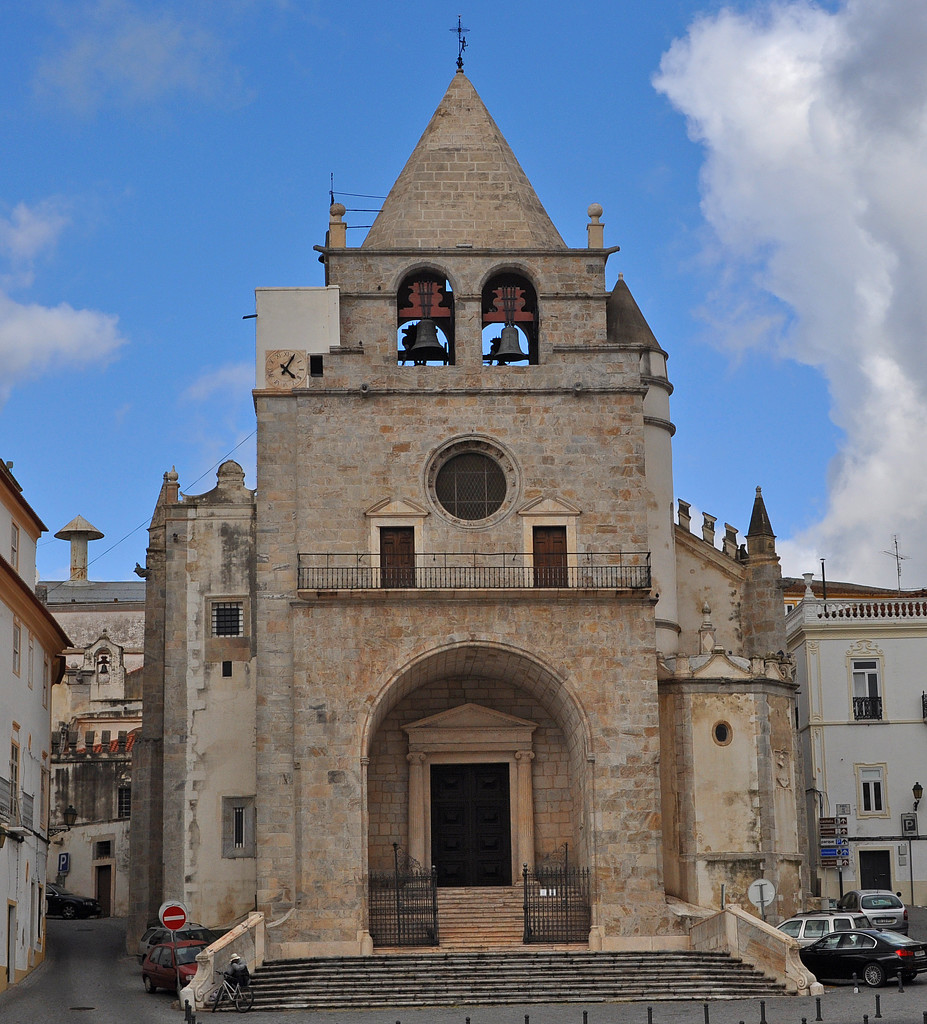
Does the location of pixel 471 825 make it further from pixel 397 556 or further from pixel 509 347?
pixel 509 347

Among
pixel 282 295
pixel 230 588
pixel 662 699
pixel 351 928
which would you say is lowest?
pixel 351 928

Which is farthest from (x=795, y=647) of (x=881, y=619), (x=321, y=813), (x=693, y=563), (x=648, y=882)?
(x=321, y=813)

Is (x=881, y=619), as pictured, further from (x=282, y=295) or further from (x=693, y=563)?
(x=282, y=295)

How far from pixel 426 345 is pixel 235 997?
14.9 meters

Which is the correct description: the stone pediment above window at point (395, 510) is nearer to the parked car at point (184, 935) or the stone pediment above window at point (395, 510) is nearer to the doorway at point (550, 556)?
the doorway at point (550, 556)

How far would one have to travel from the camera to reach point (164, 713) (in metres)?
39.9

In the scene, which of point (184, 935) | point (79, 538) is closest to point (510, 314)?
point (184, 935)

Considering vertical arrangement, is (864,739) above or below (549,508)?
below

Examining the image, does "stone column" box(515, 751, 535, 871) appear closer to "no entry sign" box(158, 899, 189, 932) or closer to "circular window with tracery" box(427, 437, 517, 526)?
"circular window with tracery" box(427, 437, 517, 526)

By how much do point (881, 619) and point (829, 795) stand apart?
5.37 meters

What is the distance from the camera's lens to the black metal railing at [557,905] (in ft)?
110

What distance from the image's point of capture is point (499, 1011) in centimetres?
2853

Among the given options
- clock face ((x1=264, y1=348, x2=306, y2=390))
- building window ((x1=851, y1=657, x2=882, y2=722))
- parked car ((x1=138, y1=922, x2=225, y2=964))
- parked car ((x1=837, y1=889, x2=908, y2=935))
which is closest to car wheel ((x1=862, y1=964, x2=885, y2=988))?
parked car ((x1=837, y1=889, x2=908, y2=935))

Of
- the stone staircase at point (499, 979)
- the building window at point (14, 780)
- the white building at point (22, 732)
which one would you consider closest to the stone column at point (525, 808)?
the stone staircase at point (499, 979)
